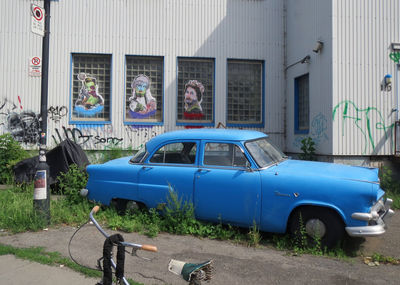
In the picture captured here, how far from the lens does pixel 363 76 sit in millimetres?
8984

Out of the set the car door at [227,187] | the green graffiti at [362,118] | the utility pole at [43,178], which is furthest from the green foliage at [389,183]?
the utility pole at [43,178]

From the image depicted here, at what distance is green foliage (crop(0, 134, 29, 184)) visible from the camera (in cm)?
952

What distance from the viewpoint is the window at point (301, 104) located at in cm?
1069

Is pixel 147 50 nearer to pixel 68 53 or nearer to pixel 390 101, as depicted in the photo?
pixel 68 53

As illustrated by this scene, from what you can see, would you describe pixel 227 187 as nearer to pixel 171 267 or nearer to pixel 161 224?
pixel 161 224

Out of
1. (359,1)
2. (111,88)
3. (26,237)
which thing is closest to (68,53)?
(111,88)

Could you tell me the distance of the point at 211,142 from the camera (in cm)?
541

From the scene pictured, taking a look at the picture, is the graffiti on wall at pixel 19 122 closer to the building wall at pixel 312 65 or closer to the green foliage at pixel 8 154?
the green foliage at pixel 8 154

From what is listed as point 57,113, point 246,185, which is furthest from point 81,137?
point 246,185

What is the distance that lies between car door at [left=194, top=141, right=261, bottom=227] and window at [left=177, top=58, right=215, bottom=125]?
249 inches

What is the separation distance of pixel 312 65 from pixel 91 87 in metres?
7.40

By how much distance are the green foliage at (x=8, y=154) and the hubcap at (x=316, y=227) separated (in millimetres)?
8414

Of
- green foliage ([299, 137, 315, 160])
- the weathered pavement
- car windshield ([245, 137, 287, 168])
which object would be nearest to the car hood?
car windshield ([245, 137, 287, 168])

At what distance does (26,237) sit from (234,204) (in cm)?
339
